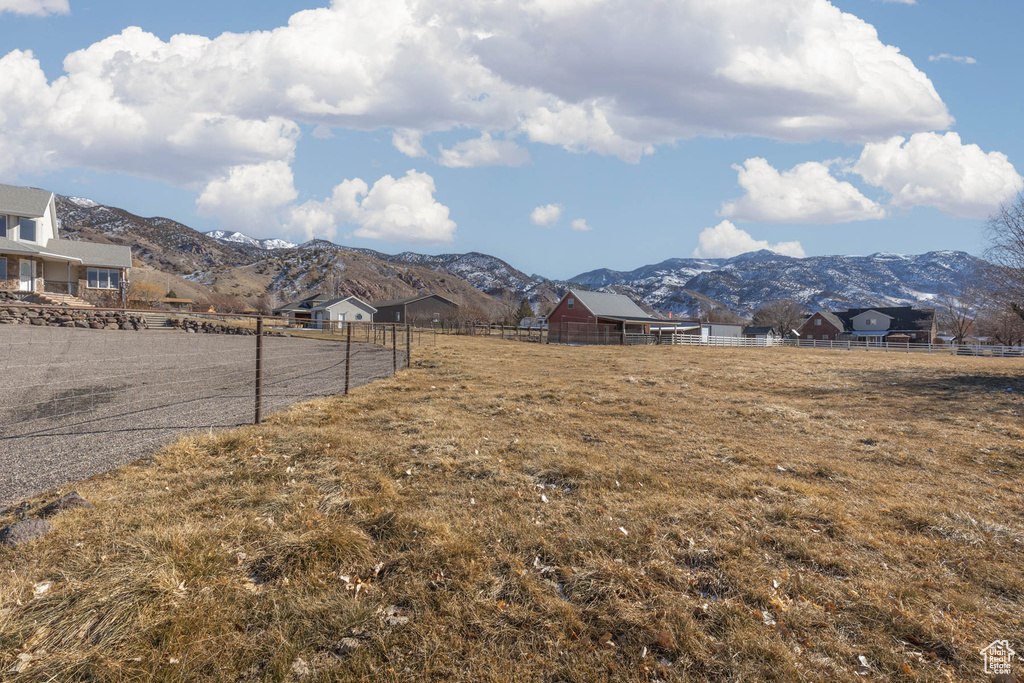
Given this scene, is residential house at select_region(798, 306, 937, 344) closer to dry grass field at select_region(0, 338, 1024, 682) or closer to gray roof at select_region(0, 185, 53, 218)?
dry grass field at select_region(0, 338, 1024, 682)

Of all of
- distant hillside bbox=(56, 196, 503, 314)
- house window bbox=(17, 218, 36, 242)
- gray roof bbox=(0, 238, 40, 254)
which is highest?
distant hillside bbox=(56, 196, 503, 314)

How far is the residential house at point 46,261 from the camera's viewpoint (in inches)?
1084

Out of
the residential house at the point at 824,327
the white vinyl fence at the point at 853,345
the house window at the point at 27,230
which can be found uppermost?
the house window at the point at 27,230

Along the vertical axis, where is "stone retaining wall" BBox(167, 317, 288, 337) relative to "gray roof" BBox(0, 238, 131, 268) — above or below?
below

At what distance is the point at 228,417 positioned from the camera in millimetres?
8422

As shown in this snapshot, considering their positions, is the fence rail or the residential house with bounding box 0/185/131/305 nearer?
the residential house with bounding box 0/185/131/305

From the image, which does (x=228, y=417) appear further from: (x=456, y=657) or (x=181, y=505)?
(x=456, y=657)

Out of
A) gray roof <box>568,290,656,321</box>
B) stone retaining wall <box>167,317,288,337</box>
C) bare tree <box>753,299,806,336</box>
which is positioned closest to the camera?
stone retaining wall <box>167,317,288,337</box>

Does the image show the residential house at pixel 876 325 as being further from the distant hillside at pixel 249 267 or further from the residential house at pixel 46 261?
the residential house at pixel 46 261

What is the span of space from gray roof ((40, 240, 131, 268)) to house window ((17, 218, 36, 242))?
945mm

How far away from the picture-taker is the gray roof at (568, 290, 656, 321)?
49.2m

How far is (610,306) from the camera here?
51.7 meters

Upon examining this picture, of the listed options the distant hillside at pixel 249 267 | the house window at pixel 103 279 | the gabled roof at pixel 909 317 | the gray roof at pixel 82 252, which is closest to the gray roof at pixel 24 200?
the gray roof at pixel 82 252

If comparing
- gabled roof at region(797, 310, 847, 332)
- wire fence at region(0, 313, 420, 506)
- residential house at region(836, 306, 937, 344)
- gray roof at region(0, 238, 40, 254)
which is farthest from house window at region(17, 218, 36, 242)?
residential house at region(836, 306, 937, 344)
